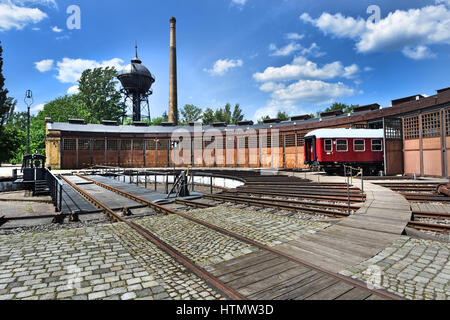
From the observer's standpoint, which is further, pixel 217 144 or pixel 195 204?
pixel 217 144

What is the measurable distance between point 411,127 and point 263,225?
15415mm

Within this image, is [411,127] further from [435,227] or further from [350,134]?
[435,227]

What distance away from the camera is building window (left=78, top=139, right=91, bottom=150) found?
115ft

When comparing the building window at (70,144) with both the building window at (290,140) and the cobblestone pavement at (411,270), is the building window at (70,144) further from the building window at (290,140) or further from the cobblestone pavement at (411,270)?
the cobblestone pavement at (411,270)

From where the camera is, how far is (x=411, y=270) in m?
3.76

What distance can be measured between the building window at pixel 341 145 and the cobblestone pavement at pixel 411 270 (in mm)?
13609

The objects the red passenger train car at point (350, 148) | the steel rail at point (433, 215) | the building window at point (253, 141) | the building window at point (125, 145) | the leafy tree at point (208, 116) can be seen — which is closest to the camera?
the steel rail at point (433, 215)

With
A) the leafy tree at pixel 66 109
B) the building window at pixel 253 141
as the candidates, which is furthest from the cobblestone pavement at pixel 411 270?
the leafy tree at pixel 66 109

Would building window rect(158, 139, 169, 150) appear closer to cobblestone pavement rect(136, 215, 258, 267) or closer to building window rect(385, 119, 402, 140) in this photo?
building window rect(385, 119, 402, 140)

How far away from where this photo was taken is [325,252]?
14.7 ft

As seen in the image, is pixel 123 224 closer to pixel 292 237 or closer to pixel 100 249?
pixel 100 249

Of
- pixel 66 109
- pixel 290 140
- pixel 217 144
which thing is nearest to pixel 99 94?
pixel 66 109

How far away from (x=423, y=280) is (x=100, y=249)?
5.98 metres

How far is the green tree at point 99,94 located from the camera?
61875 mm
